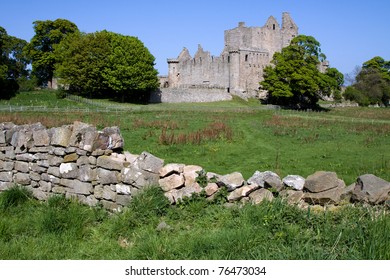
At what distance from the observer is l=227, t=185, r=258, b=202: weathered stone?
7664 millimetres

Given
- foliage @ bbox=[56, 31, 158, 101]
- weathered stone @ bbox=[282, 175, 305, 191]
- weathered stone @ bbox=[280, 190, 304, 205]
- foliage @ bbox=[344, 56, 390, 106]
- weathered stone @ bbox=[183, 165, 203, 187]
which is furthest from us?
foliage @ bbox=[344, 56, 390, 106]

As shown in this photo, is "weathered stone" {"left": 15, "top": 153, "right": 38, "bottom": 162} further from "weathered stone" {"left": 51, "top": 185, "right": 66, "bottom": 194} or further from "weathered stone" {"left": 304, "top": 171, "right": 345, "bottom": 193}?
"weathered stone" {"left": 304, "top": 171, "right": 345, "bottom": 193}

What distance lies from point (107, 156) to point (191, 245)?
339 centimetres

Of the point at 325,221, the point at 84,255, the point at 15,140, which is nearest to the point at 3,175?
the point at 15,140

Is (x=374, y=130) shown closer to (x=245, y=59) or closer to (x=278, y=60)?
(x=278, y=60)

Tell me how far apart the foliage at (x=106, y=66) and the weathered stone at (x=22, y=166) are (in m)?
51.6

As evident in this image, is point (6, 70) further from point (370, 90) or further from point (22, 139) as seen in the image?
point (370, 90)

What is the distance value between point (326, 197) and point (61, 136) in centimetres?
580

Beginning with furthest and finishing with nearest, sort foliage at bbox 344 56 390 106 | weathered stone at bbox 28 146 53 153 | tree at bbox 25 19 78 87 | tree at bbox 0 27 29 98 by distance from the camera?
foliage at bbox 344 56 390 106, tree at bbox 25 19 78 87, tree at bbox 0 27 29 98, weathered stone at bbox 28 146 53 153

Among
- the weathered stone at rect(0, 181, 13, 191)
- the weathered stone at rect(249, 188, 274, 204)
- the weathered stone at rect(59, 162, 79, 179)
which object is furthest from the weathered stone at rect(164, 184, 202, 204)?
the weathered stone at rect(0, 181, 13, 191)

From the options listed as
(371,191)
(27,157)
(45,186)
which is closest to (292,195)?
(371,191)

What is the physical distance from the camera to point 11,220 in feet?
25.5

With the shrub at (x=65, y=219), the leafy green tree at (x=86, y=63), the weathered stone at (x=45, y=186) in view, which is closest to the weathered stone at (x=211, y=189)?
the shrub at (x=65, y=219)

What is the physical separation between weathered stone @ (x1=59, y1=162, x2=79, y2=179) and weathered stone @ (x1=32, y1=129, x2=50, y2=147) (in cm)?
79
